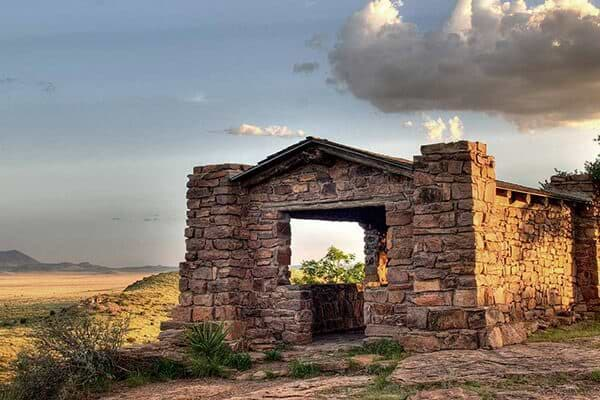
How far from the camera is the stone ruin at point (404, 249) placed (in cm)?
1193

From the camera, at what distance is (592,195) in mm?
17938

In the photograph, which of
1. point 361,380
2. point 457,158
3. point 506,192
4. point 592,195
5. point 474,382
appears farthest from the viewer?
point 592,195

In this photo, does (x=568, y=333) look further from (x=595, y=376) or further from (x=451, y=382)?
(x=451, y=382)

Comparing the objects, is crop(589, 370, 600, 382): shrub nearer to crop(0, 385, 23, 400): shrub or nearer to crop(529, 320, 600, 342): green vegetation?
crop(529, 320, 600, 342): green vegetation

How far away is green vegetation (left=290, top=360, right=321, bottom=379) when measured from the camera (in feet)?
37.7

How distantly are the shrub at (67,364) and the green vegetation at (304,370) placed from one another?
3024 mm

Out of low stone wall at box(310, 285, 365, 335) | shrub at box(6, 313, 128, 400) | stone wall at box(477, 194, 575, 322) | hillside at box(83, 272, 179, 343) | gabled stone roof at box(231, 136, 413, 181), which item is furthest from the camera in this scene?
hillside at box(83, 272, 179, 343)

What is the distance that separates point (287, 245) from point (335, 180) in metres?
1.75

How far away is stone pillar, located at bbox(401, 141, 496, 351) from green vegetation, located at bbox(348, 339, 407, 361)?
201mm

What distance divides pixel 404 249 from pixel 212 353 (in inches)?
156

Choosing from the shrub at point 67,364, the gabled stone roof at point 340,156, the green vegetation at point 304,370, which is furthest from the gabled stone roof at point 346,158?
the shrub at point 67,364

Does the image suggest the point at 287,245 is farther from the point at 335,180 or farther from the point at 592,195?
the point at 592,195

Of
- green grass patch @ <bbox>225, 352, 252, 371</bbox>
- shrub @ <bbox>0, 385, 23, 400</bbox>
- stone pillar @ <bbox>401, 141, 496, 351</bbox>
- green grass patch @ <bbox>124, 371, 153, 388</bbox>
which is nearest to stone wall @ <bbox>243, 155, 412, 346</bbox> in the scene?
stone pillar @ <bbox>401, 141, 496, 351</bbox>

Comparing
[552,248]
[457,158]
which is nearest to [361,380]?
[457,158]
